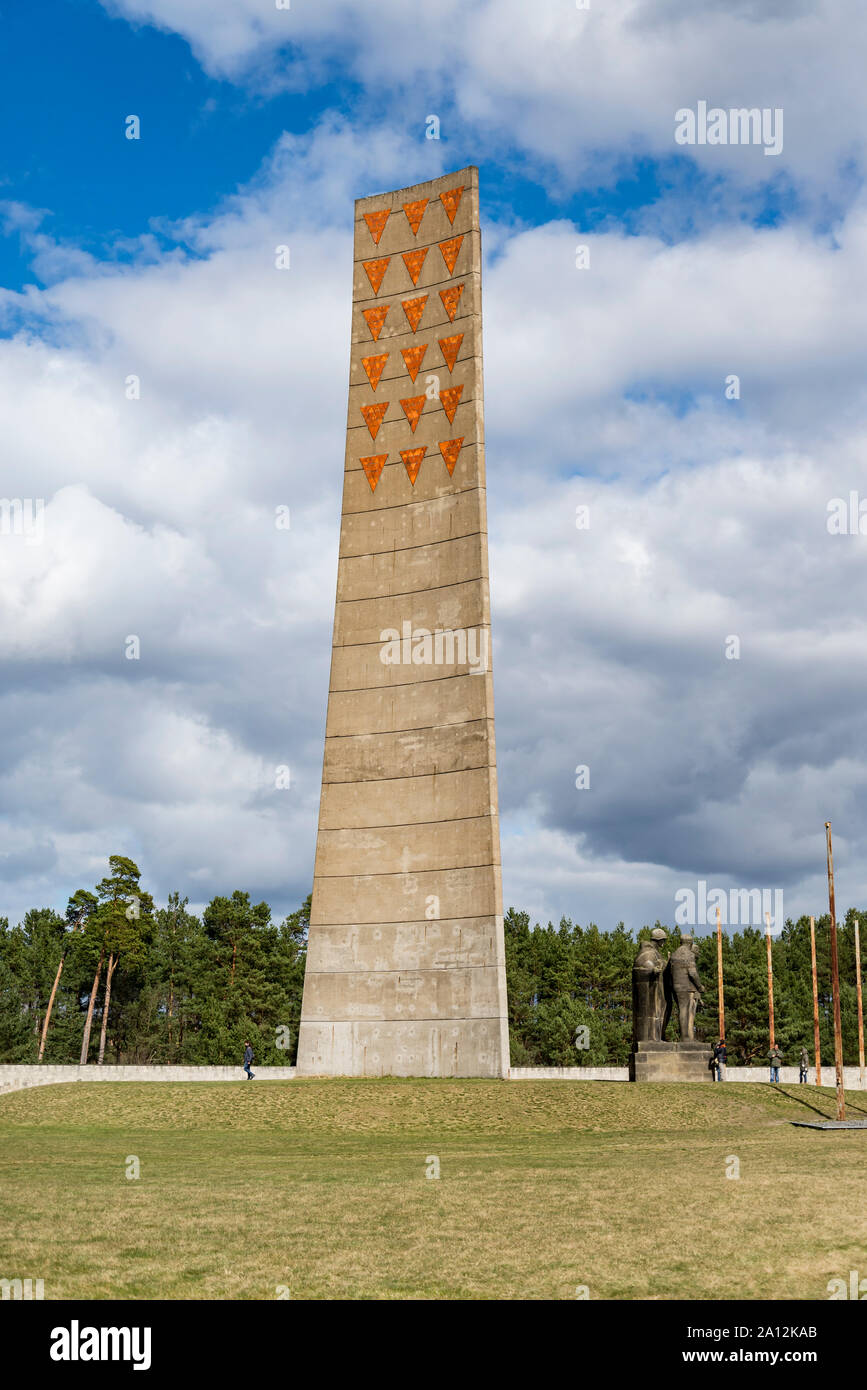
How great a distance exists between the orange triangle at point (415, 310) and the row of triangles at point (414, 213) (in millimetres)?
2949

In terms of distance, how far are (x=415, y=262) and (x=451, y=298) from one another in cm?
299

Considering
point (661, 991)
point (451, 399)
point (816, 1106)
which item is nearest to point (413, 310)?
point (451, 399)

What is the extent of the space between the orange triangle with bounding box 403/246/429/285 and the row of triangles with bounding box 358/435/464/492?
7.17 meters

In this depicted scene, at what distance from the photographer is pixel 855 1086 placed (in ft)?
142

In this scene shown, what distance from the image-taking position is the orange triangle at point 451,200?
1818 inches

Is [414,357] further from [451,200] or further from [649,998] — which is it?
[649,998]

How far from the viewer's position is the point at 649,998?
36.7 meters

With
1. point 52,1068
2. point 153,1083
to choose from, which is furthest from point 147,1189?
point 52,1068

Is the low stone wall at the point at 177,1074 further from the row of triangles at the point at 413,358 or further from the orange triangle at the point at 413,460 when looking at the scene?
the row of triangles at the point at 413,358

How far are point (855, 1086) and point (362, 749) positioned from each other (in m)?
21.5

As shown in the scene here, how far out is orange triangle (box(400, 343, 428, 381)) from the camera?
4606 cm

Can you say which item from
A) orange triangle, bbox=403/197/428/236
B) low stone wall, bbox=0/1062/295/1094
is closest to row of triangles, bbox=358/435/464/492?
orange triangle, bbox=403/197/428/236

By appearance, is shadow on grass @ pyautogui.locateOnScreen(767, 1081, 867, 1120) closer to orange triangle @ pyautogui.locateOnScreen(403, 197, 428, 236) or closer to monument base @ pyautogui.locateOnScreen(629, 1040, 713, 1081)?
monument base @ pyautogui.locateOnScreen(629, 1040, 713, 1081)
